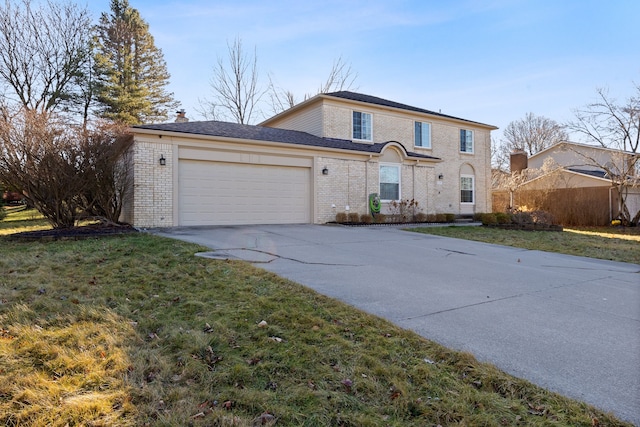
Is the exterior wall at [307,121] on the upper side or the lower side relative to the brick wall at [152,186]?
upper

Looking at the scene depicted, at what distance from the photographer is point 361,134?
1839cm

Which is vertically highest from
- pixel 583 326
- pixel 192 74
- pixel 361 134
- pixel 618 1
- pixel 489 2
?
pixel 192 74

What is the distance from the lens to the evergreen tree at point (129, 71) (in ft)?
85.0

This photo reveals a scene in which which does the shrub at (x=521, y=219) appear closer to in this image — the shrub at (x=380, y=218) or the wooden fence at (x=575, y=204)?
the wooden fence at (x=575, y=204)

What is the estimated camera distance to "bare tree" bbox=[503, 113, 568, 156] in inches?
1599

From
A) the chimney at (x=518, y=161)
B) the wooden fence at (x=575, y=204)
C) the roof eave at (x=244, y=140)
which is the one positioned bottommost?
the wooden fence at (x=575, y=204)

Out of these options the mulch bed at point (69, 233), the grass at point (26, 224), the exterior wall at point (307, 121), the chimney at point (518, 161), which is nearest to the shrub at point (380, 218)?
the exterior wall at point (307, 121)

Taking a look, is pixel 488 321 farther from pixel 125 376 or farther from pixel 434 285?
pixel 125 376

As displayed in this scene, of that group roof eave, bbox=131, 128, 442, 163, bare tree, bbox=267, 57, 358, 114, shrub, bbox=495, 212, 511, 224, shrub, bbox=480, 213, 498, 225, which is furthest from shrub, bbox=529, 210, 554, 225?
bare tree, bbox=267, 57, 358, 114

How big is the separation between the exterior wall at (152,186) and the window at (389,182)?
29.8 ft

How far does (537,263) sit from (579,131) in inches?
672

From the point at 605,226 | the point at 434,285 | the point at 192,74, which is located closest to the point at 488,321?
the point at 434,285

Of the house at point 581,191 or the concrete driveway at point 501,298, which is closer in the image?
the concrete driveway at point 501,298

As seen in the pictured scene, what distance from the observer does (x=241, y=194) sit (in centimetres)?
1302
